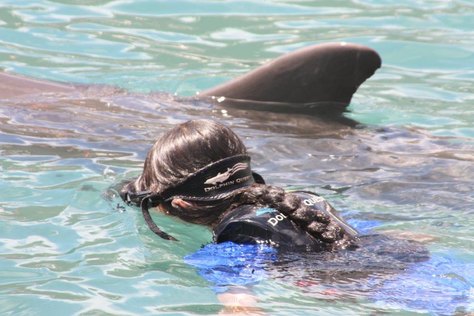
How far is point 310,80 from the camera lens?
756 cm

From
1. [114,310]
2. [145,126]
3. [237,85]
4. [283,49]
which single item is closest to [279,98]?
[237,85]

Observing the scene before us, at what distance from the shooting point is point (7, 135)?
6.85 meters

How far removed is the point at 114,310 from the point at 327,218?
994 millimetres

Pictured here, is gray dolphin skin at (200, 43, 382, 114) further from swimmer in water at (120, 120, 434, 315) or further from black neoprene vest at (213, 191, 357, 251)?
black neoprene vest at (213, 191, 357, 251)

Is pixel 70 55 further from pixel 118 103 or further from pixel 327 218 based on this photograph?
pixel 327 218

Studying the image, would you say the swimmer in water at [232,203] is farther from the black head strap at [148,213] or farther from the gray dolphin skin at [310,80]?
the gray dolphin skin at [310,80]

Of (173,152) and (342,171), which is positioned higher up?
(173,152)

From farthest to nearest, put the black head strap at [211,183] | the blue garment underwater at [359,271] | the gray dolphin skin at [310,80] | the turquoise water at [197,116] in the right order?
1. the gray dolphin skin at [310,80]
2. the black head strap at [211,183]
3. the turquoise water at [197,116]
4. the blue garment underwater at [359,271]

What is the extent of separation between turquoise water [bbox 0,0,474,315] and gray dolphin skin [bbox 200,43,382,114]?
0.23 m

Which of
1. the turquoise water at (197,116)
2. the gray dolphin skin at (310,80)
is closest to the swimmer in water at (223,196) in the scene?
the turquoise water at (197,116)

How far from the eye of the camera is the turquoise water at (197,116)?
448 cm

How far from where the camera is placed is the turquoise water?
448cm

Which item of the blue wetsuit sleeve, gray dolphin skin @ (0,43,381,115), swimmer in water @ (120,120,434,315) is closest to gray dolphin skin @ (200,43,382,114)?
gray dolphin skin @ (0,43,381,115)

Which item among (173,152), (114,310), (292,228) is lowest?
(114,310)
